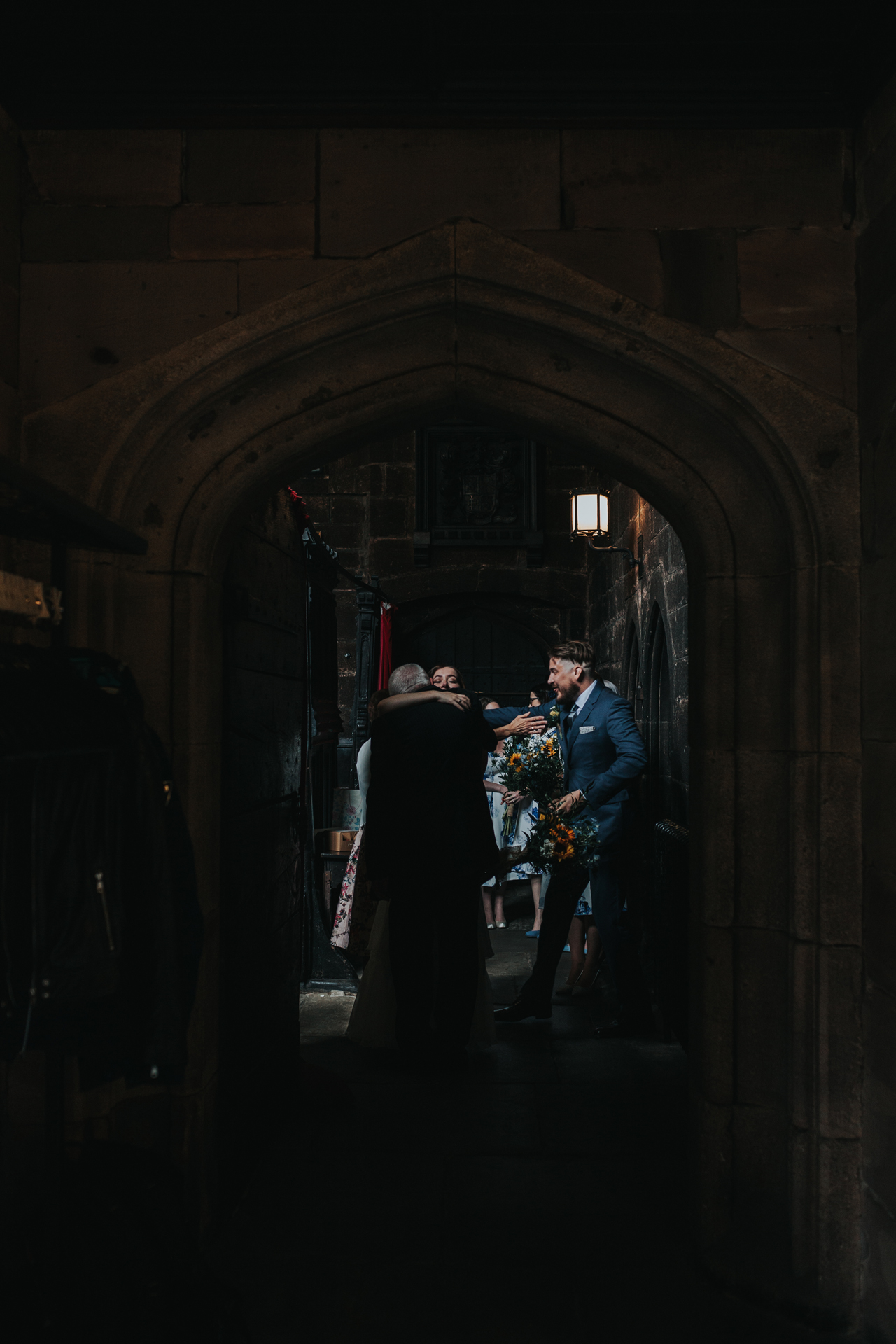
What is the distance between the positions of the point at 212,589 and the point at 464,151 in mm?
1302

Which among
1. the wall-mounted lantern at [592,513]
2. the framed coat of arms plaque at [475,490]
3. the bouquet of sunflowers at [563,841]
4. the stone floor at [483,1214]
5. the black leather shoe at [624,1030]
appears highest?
the framed coat of arms plaque at [475,490]

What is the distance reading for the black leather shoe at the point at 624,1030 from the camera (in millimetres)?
4379

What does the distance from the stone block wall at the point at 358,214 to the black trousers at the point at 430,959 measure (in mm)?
2256

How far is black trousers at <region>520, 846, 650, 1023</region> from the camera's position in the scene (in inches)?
172

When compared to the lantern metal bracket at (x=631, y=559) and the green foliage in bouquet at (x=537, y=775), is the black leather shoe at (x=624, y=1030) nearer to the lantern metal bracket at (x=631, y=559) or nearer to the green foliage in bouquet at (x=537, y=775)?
the green foliage in bouquet at (x=537, y=775)

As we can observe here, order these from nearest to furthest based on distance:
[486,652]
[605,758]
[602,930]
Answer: [602,930] < [605,758] < [486,652]

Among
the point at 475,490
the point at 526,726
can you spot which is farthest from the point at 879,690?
the point at 475,490

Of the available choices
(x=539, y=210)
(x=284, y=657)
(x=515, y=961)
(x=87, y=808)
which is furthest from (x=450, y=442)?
(x=87, y=808)

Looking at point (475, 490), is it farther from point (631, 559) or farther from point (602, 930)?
point (602, 930)

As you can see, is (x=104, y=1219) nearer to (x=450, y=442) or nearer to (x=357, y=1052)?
(x=357, y=1052)

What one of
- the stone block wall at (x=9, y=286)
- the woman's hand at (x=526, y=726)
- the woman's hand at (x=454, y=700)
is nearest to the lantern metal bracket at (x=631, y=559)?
the woman's hand at (x=526, y=726)

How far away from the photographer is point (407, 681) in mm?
4188

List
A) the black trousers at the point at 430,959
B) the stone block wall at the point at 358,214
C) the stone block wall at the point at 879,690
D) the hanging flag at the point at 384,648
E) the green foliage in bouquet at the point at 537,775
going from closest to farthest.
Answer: the stone block wall at the point at 879,690 → the stone block wall at the point at 358,214 → the black trousers at the point at 430,959 → the green foliage in bouquet at the point at 537,775 → the hanging flag at the point at 384,648

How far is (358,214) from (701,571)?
1.27 meters
